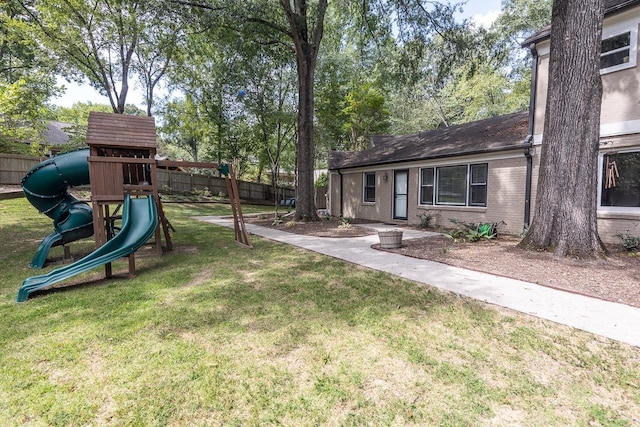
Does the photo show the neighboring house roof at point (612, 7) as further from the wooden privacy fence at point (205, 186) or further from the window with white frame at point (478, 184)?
the wooden privacy fence at point (205, 186)

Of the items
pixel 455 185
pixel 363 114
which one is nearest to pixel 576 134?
pixel 455 185

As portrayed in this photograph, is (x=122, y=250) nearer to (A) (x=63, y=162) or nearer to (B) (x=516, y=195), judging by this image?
(A) (x=63, y=162)

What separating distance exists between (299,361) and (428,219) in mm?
9101

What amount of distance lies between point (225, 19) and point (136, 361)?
1071cm

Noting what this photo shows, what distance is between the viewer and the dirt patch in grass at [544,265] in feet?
13.7

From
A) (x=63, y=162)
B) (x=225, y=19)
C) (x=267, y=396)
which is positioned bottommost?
(x=267, y=396)

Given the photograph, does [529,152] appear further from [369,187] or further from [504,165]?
[369,187]

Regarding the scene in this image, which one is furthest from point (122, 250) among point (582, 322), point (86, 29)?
point (86, 29)

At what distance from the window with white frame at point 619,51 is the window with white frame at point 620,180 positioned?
2.03m

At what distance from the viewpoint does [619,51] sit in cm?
711

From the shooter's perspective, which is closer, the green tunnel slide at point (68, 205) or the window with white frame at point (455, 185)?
the green tunnel slide at point (68, 205)

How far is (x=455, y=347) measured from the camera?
277cm

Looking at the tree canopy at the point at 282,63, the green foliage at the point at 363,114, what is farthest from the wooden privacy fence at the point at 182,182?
the green foliage at the point at 363,114

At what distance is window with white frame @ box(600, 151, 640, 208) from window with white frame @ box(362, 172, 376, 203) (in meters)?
7.53
